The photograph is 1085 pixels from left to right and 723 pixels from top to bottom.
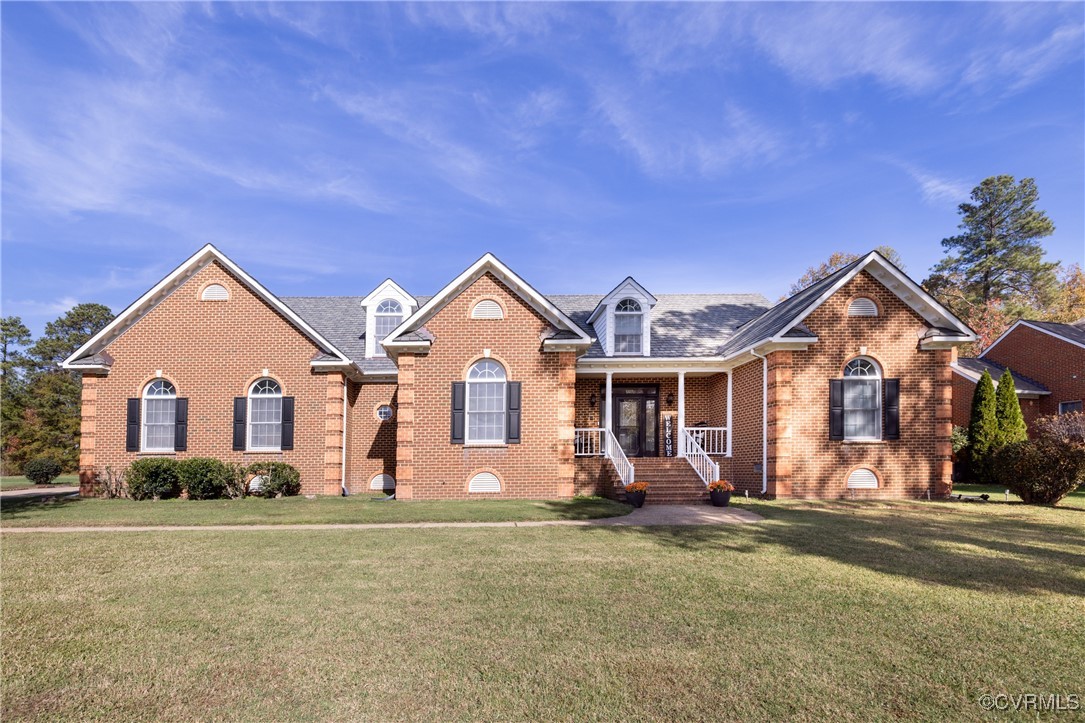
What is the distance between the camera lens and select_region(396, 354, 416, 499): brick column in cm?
1628

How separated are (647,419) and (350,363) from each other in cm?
958

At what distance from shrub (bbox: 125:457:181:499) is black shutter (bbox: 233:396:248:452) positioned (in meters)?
1.59

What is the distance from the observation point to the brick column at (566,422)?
651 inches

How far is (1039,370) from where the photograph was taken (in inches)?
1053

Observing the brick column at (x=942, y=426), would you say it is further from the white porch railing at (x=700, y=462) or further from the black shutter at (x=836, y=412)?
the white porch railing at (x=700, y=462)

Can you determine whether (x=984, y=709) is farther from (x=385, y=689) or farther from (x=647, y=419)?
(x=647, y=419)

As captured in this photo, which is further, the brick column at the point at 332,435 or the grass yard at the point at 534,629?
the brick column at the point at 332,435

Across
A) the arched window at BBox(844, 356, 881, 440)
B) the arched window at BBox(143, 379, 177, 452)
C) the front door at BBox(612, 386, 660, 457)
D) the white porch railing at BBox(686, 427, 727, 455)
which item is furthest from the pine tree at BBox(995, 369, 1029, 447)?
the arched window at BBox(143, 379, 177, 452)

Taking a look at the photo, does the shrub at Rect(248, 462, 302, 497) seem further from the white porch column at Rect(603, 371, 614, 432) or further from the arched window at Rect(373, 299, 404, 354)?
the white porch column at Rect(603, 371, 614, 432)

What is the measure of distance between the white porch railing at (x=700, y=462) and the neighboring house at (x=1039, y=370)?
16.4 metres

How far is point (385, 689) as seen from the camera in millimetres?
4336

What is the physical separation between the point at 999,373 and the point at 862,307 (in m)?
16.2

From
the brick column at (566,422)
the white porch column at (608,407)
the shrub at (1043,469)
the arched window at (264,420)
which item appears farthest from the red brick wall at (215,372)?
the shrub at (1043,469)

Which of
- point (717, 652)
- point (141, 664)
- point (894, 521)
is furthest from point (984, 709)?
point (894, 521)
